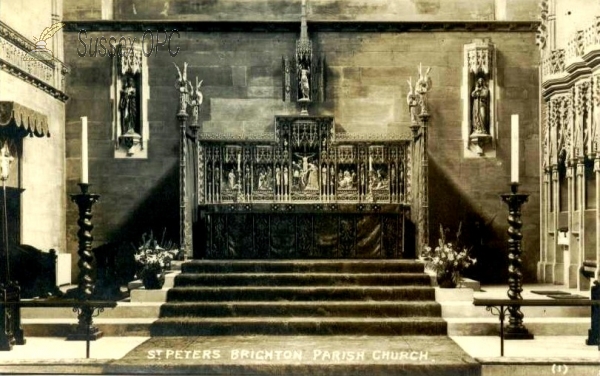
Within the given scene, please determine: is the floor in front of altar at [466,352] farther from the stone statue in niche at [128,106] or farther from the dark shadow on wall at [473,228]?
the stone statue in niche at [128,106]

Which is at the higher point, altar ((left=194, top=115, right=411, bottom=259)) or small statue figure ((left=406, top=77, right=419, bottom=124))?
small statue figure ((left=406, top=77, right=419, bottom=124))

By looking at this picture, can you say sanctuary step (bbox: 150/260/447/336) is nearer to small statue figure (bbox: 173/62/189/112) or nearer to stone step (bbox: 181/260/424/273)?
stone step (bbox: 181/260/424/273)

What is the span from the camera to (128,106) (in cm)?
1363

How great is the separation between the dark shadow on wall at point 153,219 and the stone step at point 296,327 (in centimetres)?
462

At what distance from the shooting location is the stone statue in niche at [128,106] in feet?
44.7

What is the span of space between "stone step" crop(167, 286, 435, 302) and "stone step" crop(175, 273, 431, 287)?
0.38m

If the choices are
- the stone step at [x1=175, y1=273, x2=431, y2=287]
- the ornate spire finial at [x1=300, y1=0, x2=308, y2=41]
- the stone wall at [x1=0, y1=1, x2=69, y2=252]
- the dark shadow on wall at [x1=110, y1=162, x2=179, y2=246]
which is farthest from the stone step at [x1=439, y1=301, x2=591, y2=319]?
the stone wall at [x1=0, y1=1, x2=69, y2=252]

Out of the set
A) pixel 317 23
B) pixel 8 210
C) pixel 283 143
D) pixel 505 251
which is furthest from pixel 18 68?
pixel 505 251

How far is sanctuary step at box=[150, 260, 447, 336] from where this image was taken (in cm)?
916

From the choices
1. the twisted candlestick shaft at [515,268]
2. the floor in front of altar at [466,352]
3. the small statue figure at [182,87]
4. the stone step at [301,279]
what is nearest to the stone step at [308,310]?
the floor in front of altar at [466,352]

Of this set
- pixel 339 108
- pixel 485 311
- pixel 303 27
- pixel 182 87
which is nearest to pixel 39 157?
pixel 182 87

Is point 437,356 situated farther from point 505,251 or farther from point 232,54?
point 232,54

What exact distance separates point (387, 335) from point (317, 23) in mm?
6819

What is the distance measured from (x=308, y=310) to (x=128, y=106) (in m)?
6.07
